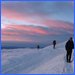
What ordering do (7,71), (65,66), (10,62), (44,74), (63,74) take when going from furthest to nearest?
1. (10,62)
2. (7,71)
3. (65,66)
4. (44,74)
5. (63,74)

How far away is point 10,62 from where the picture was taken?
1062 inches

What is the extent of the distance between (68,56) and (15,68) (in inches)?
254

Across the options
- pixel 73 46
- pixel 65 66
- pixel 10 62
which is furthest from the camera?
pixel 10 62

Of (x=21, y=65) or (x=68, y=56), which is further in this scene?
(x=21, y=65)

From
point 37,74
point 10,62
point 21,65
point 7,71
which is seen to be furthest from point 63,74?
point 10,62

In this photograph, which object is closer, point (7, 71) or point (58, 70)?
point (58, 70)

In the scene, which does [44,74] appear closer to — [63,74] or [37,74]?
[37,74]

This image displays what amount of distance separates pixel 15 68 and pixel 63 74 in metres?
9.32

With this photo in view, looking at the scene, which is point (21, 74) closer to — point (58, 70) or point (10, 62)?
point (58, 70)

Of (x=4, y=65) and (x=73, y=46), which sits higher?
(x=73, y=46)

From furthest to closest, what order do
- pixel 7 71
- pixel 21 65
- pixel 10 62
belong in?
pixel 10 62 → pixel 21 65 → pixel 7 71

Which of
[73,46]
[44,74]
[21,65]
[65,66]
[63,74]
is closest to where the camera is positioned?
[63,74]

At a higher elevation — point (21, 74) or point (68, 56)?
point (68, 56)

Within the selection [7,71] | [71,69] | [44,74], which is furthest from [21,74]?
[71,69]
